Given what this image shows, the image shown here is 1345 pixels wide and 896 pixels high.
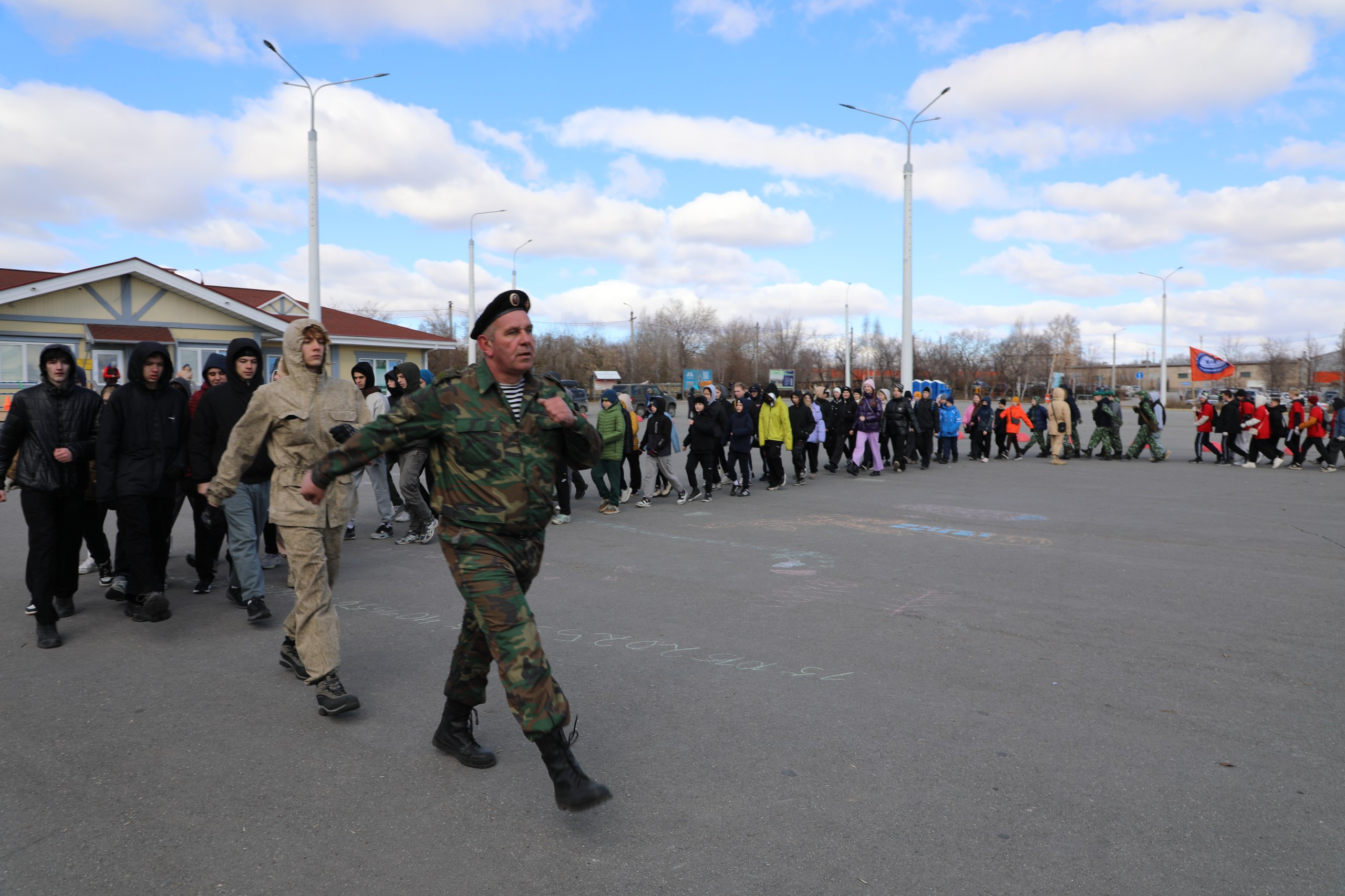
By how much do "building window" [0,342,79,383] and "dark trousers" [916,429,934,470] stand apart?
23.3 meters

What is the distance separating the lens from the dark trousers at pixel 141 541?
6.07 metres

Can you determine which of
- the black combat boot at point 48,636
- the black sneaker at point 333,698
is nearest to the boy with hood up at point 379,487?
the black combat boot at point 48,636

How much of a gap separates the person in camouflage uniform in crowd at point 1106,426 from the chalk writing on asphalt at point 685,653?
1737 cm

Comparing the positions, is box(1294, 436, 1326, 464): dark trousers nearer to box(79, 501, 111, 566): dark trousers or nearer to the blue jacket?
the blue jacket

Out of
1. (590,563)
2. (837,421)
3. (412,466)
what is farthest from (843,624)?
(837,421)

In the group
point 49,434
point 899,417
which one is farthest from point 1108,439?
point 49,434

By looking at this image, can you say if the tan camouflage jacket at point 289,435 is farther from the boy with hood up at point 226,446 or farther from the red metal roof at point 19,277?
the red metal roof at point 19,277

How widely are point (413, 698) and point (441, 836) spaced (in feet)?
4.96

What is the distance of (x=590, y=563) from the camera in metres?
8.32

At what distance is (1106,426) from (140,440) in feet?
66.1

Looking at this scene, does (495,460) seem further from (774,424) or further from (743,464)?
(774,424)

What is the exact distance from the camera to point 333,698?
4355 millimetres

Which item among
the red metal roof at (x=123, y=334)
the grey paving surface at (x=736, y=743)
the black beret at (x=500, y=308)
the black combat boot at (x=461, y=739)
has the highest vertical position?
the red metal roof at (x=123, y=334)

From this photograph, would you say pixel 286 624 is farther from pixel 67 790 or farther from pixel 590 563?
pixel 590 563
